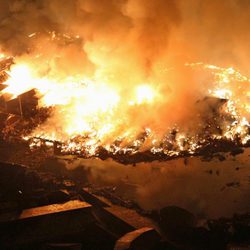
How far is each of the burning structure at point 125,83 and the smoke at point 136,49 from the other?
0.04 meters

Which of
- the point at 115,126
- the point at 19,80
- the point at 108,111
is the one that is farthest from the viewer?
the point at 19,80

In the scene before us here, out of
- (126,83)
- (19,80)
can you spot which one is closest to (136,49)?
(126,83)

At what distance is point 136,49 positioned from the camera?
605 inches

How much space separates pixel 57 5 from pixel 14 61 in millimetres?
4488

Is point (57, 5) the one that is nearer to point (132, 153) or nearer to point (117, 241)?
point (132, 153)

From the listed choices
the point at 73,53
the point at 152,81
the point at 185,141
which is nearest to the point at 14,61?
the point at 73,53

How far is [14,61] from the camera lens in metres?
18.8

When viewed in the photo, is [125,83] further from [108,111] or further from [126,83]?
[108,111]

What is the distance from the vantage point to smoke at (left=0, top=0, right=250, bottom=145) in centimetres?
1305

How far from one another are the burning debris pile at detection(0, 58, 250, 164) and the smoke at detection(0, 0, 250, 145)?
0.96 feet

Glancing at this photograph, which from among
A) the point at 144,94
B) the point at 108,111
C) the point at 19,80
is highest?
the point at 19,80

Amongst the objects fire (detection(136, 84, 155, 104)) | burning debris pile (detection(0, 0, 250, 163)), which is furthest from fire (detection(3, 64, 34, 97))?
fire (detection(136, 84, 155, 104))

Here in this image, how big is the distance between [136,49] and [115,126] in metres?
4.17

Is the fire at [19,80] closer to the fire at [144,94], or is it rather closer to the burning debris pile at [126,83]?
the burning debris pile at [126,83]
